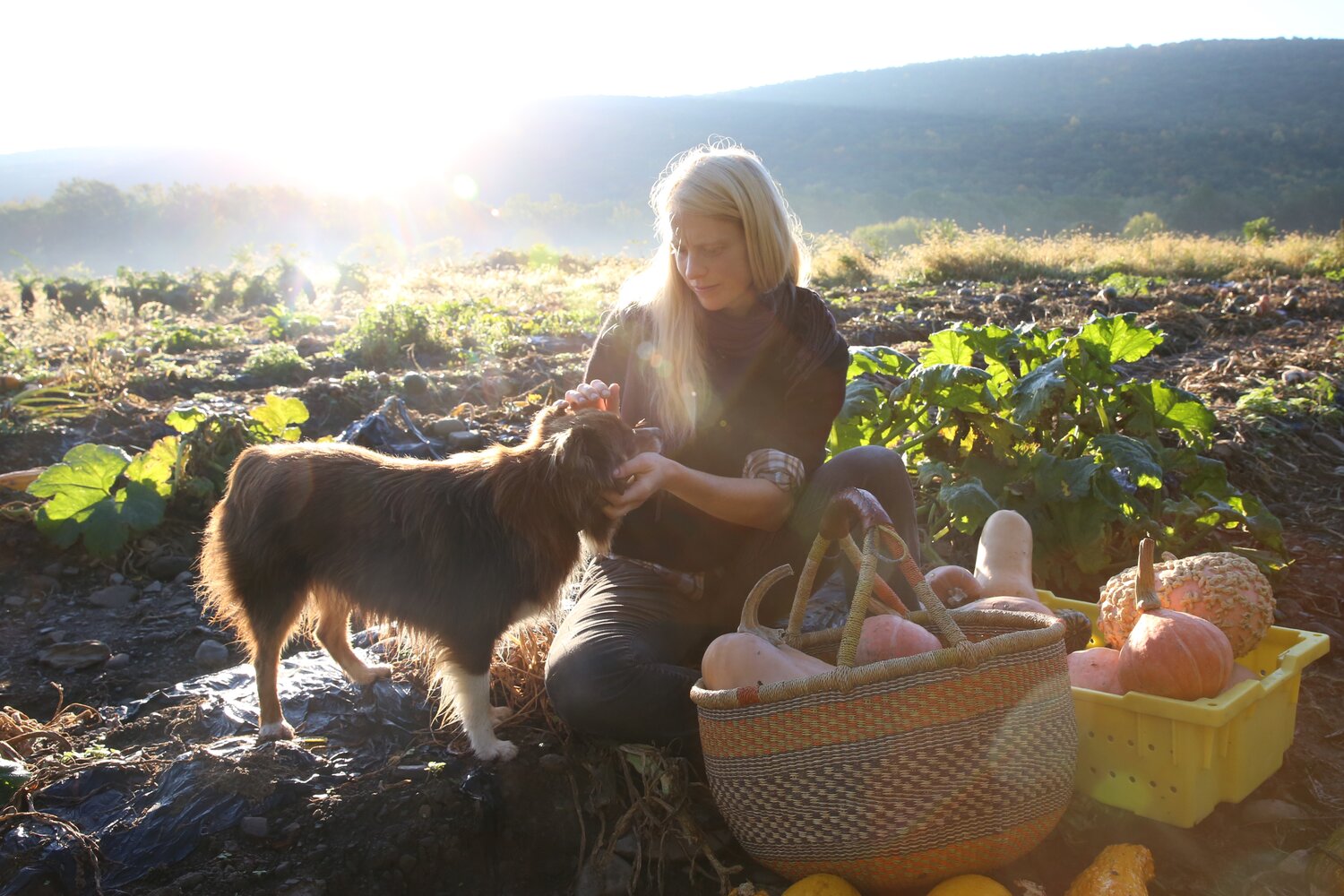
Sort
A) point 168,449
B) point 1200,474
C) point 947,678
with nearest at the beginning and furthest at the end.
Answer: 1. point 947,678
2. point 1200,474
3. point 168,449

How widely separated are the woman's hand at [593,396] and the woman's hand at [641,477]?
0.36 m

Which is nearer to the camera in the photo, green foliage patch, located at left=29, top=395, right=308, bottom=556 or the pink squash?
the pink squash

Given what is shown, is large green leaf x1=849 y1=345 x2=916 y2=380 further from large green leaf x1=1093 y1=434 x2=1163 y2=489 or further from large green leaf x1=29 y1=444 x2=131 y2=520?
large green leaf x1=29 y1=444 x2=131 y2=520

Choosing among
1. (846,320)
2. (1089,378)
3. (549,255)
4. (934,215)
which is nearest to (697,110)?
(934,215)

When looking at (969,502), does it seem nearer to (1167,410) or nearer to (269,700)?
(1167,410)

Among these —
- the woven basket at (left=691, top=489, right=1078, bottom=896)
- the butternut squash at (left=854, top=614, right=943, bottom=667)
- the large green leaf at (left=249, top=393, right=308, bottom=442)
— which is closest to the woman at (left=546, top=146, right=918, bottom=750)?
the butternut squash at (left=854, top=614, right=943, bottom=667)

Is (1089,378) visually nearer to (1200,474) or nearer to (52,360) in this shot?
(1200,474)

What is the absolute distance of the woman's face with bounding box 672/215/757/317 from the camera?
3184 mm

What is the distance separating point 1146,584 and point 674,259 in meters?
2.01

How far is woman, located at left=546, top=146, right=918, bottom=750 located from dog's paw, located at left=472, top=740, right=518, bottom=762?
0.26 m

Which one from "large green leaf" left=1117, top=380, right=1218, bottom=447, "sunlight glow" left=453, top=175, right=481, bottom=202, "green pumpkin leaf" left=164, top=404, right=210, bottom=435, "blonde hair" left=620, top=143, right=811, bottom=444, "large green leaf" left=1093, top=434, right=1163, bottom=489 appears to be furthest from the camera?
"sunlight glow" left=453, top=175, right=481, bottom=202

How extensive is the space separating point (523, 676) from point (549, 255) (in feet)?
66.2

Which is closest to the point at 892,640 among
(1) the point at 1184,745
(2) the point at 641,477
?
(1) the point at 1184,745

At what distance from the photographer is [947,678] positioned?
214 cm
